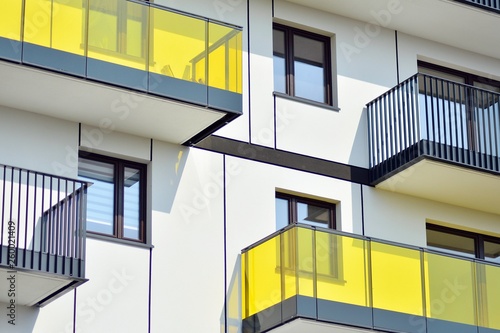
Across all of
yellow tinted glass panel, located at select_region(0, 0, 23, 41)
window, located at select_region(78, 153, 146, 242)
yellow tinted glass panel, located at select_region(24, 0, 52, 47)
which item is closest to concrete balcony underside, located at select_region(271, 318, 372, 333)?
window, located at select_region(78, 153, 146, 242)

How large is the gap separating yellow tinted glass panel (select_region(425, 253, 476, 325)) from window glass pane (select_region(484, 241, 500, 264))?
2.50 m

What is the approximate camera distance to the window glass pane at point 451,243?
77.6ft

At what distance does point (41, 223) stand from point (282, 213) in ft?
15.5

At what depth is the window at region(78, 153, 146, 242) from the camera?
20297 millimetres

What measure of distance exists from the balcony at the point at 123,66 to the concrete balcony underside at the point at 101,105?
1 cm

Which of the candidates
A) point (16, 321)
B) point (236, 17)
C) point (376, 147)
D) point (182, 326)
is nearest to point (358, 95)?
point (376, 147)

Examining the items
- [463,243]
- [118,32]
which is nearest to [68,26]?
[118,32]

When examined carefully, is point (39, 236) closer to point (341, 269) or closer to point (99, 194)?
point (99, 194)

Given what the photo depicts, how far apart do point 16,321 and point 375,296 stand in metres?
5.17

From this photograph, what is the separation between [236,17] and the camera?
891 inches

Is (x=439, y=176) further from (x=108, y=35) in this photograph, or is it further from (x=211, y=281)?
(x=108, y=35)

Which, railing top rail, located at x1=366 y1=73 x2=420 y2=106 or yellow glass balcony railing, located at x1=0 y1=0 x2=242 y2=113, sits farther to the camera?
railing top rail, located at x1=366 y1=73 x2=420 y2=106

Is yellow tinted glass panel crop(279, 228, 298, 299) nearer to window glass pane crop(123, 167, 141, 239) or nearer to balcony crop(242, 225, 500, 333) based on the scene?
balcony crop(242, 225, 500, 333)

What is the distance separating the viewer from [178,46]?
20.5 metres
